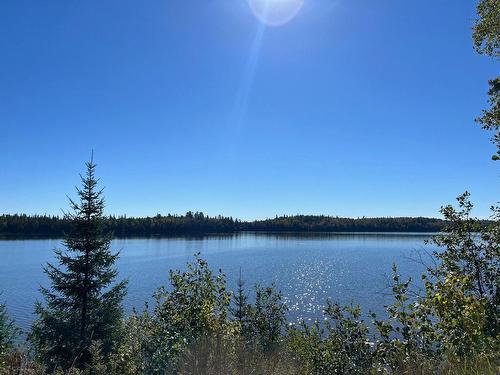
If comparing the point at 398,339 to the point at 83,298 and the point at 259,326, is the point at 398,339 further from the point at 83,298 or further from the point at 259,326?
the point at 83,298

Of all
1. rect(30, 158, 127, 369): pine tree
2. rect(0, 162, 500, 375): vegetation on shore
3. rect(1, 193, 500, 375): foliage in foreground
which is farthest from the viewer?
rect(30, 158, 127, 369): pine tree

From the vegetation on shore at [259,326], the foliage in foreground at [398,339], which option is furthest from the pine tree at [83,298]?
the foliage in foreground at [398,339]

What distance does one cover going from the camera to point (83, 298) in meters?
19.1

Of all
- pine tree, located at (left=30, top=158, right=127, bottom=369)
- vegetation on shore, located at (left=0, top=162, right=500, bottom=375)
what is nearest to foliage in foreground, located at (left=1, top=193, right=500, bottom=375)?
vegetation on shore, located at (left=0, top=162, right=500, bottom=375)

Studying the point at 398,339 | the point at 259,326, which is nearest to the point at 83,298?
the point at 259,326

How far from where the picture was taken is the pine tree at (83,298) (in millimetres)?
17875

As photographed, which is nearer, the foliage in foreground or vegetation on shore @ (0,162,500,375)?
the foliage in foreground

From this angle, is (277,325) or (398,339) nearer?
(398,339)

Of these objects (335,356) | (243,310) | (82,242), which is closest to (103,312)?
(82,242)

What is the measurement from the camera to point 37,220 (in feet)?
562

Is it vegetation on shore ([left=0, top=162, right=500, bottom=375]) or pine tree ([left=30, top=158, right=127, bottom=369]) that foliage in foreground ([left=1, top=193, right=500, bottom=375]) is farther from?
pine tree ([left=30, top=158, right=127, bottom=369])

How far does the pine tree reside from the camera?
17875 mm

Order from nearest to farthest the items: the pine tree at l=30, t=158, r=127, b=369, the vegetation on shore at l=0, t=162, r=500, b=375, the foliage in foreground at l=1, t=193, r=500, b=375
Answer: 1. the foliage in foreground at l=1, t=193, r=500, b=375
2. the vegetation on shore at l=0, t=162, r=500, b=375
3. the pine tree at l=30, t=158, r=127, b=369

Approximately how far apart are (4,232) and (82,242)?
17591cm
